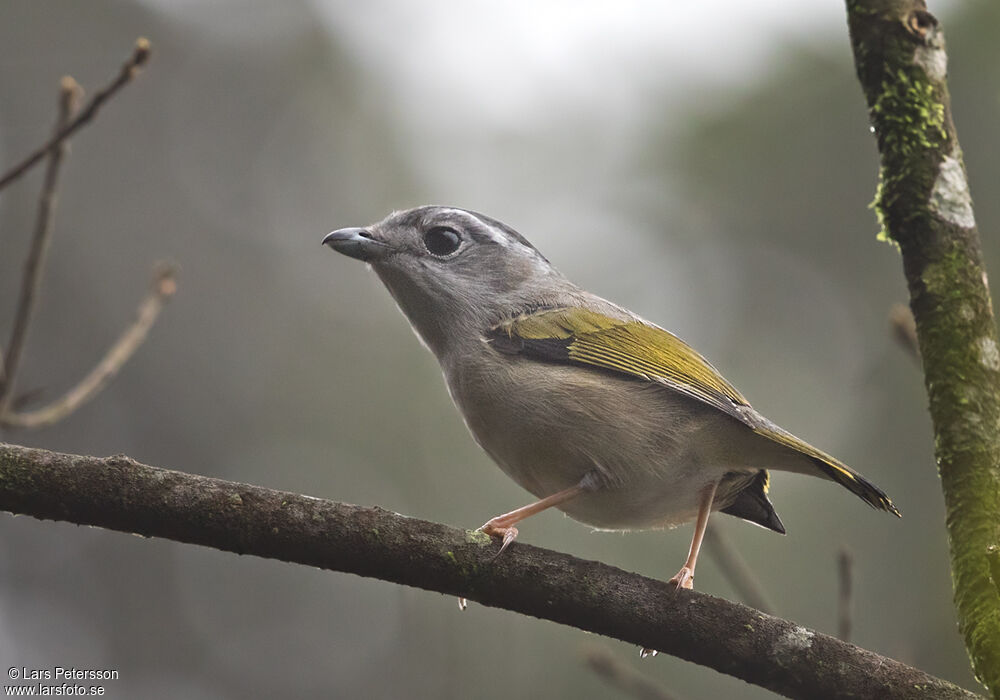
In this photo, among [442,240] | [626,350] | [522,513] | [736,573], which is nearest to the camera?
[522,513]

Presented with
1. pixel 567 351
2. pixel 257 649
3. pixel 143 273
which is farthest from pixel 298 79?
pixel 567 351

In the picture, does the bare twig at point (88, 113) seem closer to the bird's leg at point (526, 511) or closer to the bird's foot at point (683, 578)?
the bird's leg at point (526, 511)

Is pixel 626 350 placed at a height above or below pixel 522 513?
above

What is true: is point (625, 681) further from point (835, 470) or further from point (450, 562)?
point (450, 562)

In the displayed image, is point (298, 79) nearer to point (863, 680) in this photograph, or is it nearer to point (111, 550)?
point (111, 550)

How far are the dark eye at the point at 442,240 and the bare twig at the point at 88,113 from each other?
1647 millimetres

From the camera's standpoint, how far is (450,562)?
2926 mm

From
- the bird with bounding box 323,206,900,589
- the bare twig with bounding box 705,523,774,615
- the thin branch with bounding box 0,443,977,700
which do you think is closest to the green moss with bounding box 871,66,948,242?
the bird with bounding box 323,206,900,589

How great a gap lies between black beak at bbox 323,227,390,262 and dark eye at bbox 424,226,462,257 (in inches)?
9.7

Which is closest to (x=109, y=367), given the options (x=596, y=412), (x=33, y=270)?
(x=33, y=270)

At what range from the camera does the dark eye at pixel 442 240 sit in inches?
188

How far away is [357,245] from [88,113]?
4.93 feet

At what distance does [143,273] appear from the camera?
12133mm

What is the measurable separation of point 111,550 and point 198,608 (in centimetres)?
136
